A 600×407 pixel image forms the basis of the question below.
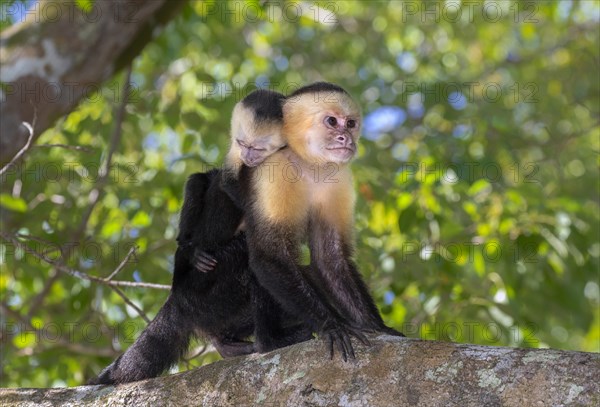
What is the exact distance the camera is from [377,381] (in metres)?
2.25

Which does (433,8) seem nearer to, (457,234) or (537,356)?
(457,234)

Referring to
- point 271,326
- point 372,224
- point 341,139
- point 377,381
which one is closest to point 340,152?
point 341,139

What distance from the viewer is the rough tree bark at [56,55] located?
4.06 metres

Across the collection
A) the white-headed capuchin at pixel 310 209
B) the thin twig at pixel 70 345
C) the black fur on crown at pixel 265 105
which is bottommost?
the thin twig at pixel 70 345

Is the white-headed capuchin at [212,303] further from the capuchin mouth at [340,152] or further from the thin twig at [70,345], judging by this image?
the thin twig at [70,345]

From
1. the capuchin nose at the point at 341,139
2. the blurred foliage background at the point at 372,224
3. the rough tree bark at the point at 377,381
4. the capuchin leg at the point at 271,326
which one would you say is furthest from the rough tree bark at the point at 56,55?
the rough tree bark at the point at 377,381

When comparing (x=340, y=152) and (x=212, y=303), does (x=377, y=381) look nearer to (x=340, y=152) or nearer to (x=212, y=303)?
(x=212, y=303)

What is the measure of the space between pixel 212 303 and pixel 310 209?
68 centimetres

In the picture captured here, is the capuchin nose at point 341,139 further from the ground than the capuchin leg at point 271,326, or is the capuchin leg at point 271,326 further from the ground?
the capuchin nose at point 341,139

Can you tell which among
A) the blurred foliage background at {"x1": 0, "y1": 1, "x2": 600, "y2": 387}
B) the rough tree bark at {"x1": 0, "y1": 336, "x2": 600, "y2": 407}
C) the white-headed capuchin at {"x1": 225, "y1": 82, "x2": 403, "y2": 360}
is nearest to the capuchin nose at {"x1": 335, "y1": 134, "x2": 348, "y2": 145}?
the white-headed capuchin at {"x1": 225, "y1": 82, "x2": 403, "y2": 360}

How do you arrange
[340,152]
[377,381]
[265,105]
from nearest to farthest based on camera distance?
[377,381]
[340,152]
[265,105]

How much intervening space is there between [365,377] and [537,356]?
50 centimetres

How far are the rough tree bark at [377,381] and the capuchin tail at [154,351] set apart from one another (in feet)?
1.12

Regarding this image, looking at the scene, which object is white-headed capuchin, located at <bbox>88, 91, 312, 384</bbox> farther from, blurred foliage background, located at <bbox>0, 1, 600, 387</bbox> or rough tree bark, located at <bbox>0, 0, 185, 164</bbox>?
rough tree bark, located at <bbox>0, 0, 185, 164</bbox>
